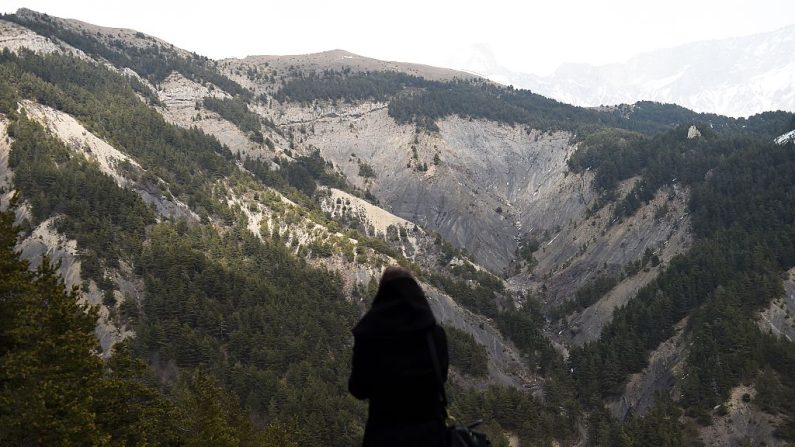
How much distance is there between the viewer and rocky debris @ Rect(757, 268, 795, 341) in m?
87.7

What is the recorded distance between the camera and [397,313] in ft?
19.6

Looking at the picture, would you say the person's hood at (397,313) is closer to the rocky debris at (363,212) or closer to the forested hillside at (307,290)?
the forested hillside at (307,290)

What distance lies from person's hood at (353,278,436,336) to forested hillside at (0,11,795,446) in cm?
1529

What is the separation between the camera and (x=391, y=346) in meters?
5.89

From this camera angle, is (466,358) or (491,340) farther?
(491,340)

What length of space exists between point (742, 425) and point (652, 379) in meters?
23.2

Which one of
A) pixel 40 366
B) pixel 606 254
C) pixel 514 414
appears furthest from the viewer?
pixel 606 254

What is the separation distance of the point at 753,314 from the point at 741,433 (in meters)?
28.4

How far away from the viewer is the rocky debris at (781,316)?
87688 mm

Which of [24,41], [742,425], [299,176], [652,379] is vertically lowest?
[652,379]

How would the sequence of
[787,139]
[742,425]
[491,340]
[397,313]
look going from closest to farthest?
[397,313]
[742,425]
[491,340]
[787,139]

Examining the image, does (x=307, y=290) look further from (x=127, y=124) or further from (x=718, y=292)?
(x=127, y=124)

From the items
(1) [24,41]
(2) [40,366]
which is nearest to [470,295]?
(2) [40,366]

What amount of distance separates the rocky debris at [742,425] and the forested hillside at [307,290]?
0.42 meters
